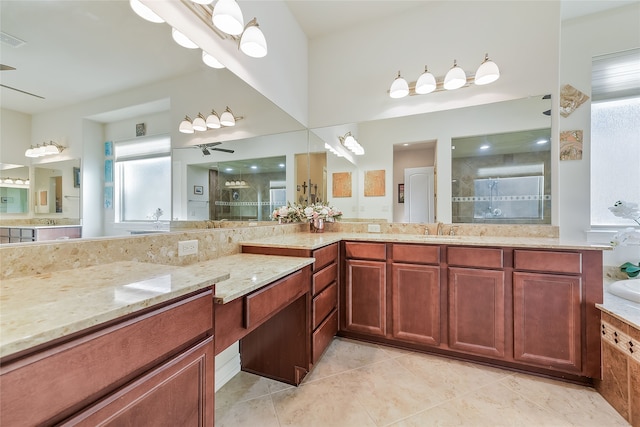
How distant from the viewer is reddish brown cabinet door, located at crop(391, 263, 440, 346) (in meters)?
2.00

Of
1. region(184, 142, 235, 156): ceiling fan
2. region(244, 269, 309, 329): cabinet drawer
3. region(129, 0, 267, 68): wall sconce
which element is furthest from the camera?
region(184, 142, 235, 156): ceiling fan

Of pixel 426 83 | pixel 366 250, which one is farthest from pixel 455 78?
pixel 366 250

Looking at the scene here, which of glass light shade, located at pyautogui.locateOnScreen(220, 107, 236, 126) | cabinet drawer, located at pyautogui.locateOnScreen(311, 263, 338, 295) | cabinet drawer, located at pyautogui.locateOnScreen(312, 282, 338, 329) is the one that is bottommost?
cabinet drawer, located at pyautogui.locateOnScreen(312, 282, 338, 329)

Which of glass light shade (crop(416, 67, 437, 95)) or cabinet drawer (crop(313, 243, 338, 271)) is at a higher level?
glass light shade (crop(416, 67, 437, 95))

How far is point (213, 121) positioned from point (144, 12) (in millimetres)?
627

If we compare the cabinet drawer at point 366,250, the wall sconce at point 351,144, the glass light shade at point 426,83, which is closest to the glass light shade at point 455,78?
the glass light shade at point 426,83

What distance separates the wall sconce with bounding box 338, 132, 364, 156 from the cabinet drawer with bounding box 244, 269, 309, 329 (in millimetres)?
1710

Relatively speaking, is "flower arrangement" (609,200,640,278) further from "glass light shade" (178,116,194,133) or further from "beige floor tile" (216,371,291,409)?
"glass light shade" (178,116,194,133)

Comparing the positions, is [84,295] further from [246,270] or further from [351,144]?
[351,144]

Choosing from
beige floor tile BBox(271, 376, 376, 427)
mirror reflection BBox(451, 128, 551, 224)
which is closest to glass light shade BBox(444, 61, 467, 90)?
mirror reflection BBox(451, 128, 551, 224)

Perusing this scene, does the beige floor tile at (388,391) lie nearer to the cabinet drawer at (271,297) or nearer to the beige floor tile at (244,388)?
the beige floor tile at (244,388)

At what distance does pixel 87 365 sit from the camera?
A: 0.55m

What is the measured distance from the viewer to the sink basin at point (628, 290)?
5.84 ft

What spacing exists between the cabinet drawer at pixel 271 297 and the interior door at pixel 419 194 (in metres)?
1.49
